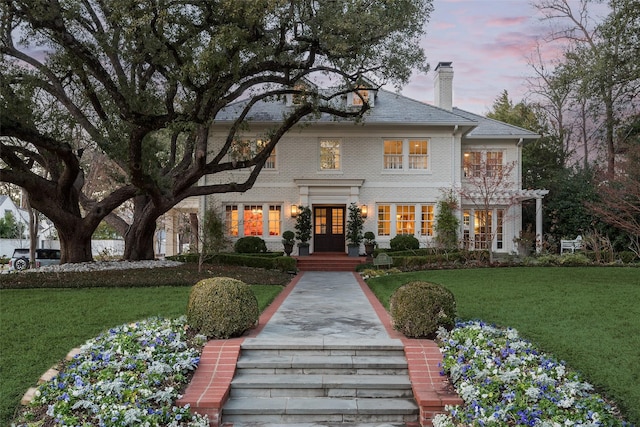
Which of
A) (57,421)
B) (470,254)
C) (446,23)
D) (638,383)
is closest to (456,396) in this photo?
(638,383)

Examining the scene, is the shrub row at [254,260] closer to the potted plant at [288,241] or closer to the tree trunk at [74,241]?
the potted plant at [288,241]

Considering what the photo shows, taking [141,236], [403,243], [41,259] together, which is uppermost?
[141,236]

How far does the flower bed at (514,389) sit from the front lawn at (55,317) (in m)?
4.41

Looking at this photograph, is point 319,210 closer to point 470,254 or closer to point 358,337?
point 470,254

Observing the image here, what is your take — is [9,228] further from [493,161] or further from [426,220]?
[493,161]

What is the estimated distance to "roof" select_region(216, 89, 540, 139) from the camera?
2173 cm

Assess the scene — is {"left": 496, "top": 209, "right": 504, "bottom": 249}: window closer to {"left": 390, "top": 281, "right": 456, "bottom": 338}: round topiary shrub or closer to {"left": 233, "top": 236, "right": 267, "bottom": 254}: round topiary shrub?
{"left": 233, "top": 236, "right": 267, "bottom": 254}: round topiary shrub

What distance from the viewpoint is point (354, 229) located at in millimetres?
21125

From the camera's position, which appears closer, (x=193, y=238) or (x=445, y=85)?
(x=193, y=238)

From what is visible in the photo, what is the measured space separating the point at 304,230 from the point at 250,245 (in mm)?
2220

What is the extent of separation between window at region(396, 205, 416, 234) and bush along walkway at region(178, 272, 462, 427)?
14.6m

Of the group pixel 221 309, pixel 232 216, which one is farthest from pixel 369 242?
pixel 221 309

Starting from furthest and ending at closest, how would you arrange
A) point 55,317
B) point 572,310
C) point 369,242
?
1. point 369,242
2. point 572,310
3. point 55,317

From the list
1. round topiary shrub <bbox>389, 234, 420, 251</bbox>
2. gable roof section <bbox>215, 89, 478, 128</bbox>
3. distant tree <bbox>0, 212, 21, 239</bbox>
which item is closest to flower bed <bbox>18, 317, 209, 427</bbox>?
round topiary shrub <bbox>389, 234, 420, 251</bbox>
